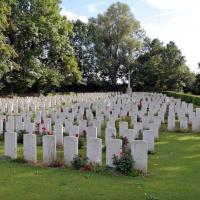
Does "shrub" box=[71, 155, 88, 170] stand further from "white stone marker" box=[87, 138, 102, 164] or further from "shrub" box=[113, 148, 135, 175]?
"shrub" box=[113, 148, 135, 175]

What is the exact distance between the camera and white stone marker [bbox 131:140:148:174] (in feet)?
30.0

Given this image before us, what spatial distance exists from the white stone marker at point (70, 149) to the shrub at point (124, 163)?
107 centimetres

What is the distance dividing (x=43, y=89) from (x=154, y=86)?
59.0ft

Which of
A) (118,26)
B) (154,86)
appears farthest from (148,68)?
(118,26)

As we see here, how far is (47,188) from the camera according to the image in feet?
26.0

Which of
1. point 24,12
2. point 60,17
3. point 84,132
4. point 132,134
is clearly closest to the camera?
point 132,134

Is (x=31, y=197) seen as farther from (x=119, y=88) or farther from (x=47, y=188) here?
(x=119, y=88)

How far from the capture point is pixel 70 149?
32.4 feet

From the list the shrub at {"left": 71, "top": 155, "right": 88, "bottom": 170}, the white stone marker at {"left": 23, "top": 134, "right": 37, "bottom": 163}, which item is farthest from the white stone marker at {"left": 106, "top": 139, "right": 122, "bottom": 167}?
the white stone marker at {"left": 23, "top": 134, "right": 37, "bottom": 163}

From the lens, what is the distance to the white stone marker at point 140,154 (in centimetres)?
914

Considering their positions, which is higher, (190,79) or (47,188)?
(190,79)

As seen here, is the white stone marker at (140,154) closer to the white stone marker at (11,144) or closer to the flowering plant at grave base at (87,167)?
the flowering plant at grave base at (87,167)

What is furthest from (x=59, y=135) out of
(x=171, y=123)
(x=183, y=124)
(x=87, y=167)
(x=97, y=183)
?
(x=183, y=124)

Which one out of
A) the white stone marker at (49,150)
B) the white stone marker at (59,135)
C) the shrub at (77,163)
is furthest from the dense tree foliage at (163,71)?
the shrub at (77,163)
